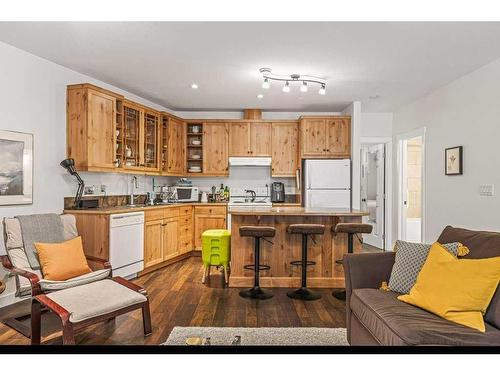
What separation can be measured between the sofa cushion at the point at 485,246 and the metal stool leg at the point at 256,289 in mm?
1984

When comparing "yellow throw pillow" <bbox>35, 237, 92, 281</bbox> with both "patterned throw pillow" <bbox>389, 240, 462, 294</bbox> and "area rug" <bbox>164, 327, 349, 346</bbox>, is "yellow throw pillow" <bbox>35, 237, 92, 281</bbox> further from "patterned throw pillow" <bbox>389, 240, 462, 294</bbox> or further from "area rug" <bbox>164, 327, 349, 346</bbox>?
"patterned throw pillow" <bbox>389, 240, 462, 294</bbox>

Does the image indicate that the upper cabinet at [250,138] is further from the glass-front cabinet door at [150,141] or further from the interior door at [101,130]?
the interior door at [101,130]

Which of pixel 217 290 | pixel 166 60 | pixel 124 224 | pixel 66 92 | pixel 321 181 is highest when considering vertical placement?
pixel 166 60

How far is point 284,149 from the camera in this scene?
6.56 metres

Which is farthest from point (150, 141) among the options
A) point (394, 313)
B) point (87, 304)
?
point (394, 313)

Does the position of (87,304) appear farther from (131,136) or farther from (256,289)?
(131,136)

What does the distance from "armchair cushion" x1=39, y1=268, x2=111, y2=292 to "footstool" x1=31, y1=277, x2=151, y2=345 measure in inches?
5.2

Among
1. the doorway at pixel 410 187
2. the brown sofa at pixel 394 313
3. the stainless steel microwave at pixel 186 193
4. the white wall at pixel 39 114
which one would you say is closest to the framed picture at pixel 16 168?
the white wall at pixel 39 114

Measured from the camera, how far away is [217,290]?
4.23 meters

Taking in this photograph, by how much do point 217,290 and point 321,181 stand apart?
272 centimetres

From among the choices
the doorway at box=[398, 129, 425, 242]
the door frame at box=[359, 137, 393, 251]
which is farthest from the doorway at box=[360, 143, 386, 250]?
the doorway at box=[398, 129, 425, 242]
